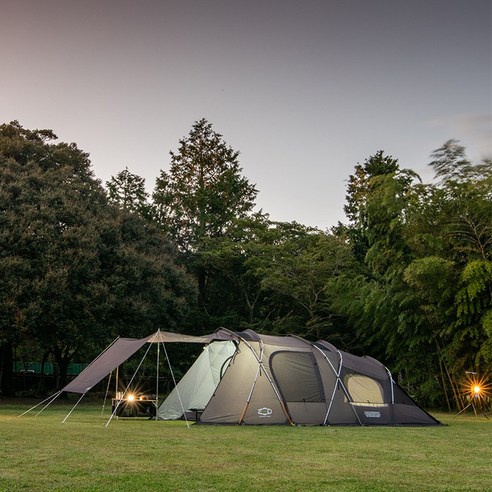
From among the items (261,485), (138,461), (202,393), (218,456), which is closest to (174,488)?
(261,485)

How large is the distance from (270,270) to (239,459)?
19698mm

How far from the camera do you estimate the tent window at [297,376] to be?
13422 mm

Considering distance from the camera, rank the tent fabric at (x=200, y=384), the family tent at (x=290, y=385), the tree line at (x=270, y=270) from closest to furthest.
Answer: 1. the family tent at (x=290, y=385)
2. the tent fabric at (x=200, y=384)
3. the tree line at (x=270, y=270)

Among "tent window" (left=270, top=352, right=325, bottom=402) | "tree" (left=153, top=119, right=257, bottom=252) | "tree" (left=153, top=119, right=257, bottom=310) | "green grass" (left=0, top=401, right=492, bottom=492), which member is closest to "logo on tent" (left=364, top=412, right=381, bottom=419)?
"tent window" (left=270, top=352, right=325, bottom=402)

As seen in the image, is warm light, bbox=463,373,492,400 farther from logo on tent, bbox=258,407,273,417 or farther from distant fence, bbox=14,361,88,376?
distant fence, bbox=14,361,88,376

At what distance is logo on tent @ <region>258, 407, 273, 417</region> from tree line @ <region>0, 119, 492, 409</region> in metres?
5.76

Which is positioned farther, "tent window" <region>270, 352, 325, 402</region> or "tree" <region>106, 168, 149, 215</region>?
"tree" <region>106, 168, 149, 215</region>

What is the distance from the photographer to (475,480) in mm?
6281

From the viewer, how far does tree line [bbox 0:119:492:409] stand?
58.3 ft

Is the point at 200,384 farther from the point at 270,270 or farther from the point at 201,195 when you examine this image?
the point at 201,195

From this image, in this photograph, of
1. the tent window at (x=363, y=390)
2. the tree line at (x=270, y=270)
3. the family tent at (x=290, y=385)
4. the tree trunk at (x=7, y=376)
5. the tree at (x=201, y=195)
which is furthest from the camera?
the tree at (x=201, y=195)

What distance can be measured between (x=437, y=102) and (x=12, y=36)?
9.45m

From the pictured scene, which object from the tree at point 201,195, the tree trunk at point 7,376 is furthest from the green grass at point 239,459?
the tree at point 201,195

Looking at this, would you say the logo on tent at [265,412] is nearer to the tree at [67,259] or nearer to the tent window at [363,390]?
the tent window at [363,390]
